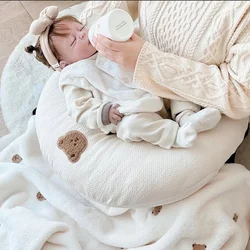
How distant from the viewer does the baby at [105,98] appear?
3.49 feet

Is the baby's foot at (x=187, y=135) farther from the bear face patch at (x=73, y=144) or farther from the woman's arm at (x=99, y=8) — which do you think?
the woman's arm at (x=99, y=8)

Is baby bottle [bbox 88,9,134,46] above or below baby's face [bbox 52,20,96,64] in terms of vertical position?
above

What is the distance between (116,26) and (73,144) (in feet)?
1.05

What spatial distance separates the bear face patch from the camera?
1.14 m

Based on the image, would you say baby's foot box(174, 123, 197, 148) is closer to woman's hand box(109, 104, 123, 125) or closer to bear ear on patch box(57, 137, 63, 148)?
woman's hand box(109, 104, 123, 125)

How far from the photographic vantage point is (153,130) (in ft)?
3.50

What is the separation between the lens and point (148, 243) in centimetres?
114

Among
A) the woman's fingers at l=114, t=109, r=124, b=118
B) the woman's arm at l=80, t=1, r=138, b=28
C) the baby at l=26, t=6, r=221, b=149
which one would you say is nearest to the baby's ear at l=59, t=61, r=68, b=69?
the baby at l=26, t=6, r=221, b=149

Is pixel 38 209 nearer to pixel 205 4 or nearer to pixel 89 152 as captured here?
pixel 89 152

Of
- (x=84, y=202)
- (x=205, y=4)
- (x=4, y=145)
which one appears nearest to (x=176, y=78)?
(x=205, y=4)

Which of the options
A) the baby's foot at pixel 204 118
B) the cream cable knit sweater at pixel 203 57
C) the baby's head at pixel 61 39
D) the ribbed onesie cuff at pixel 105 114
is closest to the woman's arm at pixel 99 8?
the baby's head at pixel 61 39

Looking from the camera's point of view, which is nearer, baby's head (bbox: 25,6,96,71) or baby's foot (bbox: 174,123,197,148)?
baby's foot (bbox: 174,123,197,148)

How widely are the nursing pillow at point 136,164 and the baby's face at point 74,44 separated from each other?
0.60 feet

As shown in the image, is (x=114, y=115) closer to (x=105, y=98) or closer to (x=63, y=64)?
(x=105, y=98)
